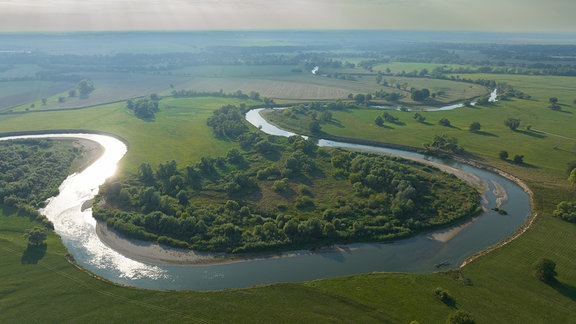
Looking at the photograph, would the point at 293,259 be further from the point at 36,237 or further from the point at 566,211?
the point at 566,211

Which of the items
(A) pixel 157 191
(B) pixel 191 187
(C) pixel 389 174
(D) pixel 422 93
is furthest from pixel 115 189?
(D) pixel 422 93

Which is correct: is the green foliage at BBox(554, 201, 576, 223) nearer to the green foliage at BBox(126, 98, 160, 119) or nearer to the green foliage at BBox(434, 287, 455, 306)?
the green foliage at BBox(434, 287, 455, 306)

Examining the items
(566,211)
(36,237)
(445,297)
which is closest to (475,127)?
(566,211)

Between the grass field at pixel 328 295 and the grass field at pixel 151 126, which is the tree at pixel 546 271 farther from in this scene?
the grass field at pixel 151 126

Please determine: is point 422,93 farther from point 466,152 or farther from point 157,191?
point 157,191

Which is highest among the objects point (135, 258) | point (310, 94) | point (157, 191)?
point (310, 94)

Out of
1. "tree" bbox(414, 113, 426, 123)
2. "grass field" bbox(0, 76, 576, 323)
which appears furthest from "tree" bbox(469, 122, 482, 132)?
"grass field" bbox(0, 76, 576, 323)

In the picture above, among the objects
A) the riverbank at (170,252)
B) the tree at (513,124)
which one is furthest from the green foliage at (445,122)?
the riverbank at (170,252)
